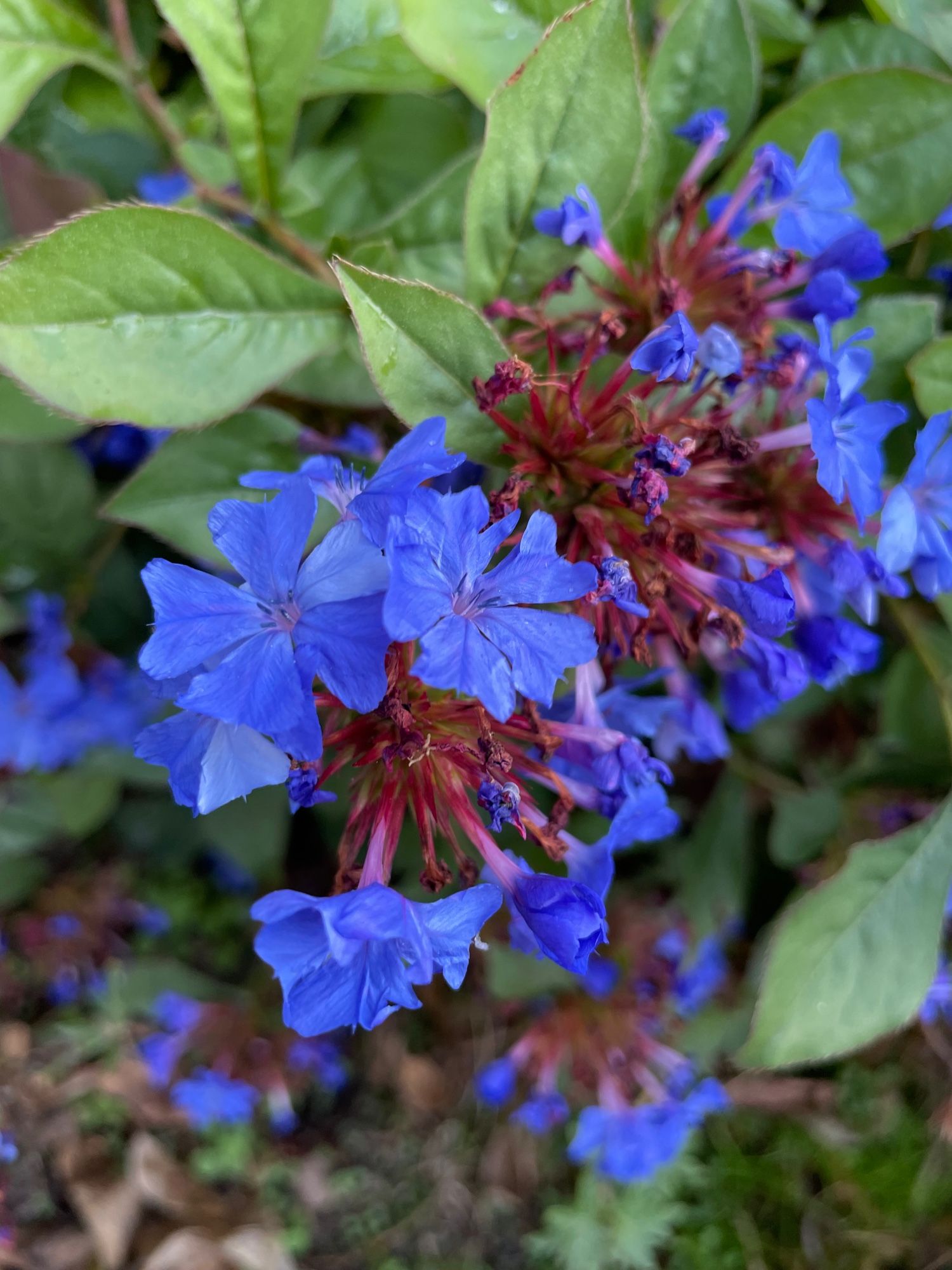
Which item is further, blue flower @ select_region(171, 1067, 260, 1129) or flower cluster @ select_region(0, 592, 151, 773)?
blue flower @ select_region(171, 1067, 260, 1129)

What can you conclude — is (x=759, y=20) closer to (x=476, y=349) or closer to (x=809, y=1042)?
(x=476, y=349)

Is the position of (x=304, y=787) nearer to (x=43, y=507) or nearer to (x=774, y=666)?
(x=774, y=666)

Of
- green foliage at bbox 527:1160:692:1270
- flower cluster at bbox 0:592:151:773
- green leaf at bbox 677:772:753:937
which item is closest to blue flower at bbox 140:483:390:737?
flower cluster at bbox 0:592:151:773

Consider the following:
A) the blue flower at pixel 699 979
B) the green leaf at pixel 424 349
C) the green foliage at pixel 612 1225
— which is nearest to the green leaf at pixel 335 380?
the green leaf at pixel 424 349

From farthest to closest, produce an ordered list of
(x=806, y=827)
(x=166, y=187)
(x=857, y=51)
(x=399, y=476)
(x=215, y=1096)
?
(x=215, y=1096) → (x=806, y=827) → (x=166, y=187) → (x=857, y=51) → (x=399, y=476)

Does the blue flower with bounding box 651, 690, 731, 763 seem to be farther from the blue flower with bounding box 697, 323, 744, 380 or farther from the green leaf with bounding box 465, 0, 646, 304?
the green leaf with bounding box 465, 0, 646, 304

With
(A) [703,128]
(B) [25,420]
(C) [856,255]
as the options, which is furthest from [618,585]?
(B) [25,420]

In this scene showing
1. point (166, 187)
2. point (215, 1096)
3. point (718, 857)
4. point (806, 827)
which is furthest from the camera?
point (215, 1096)
